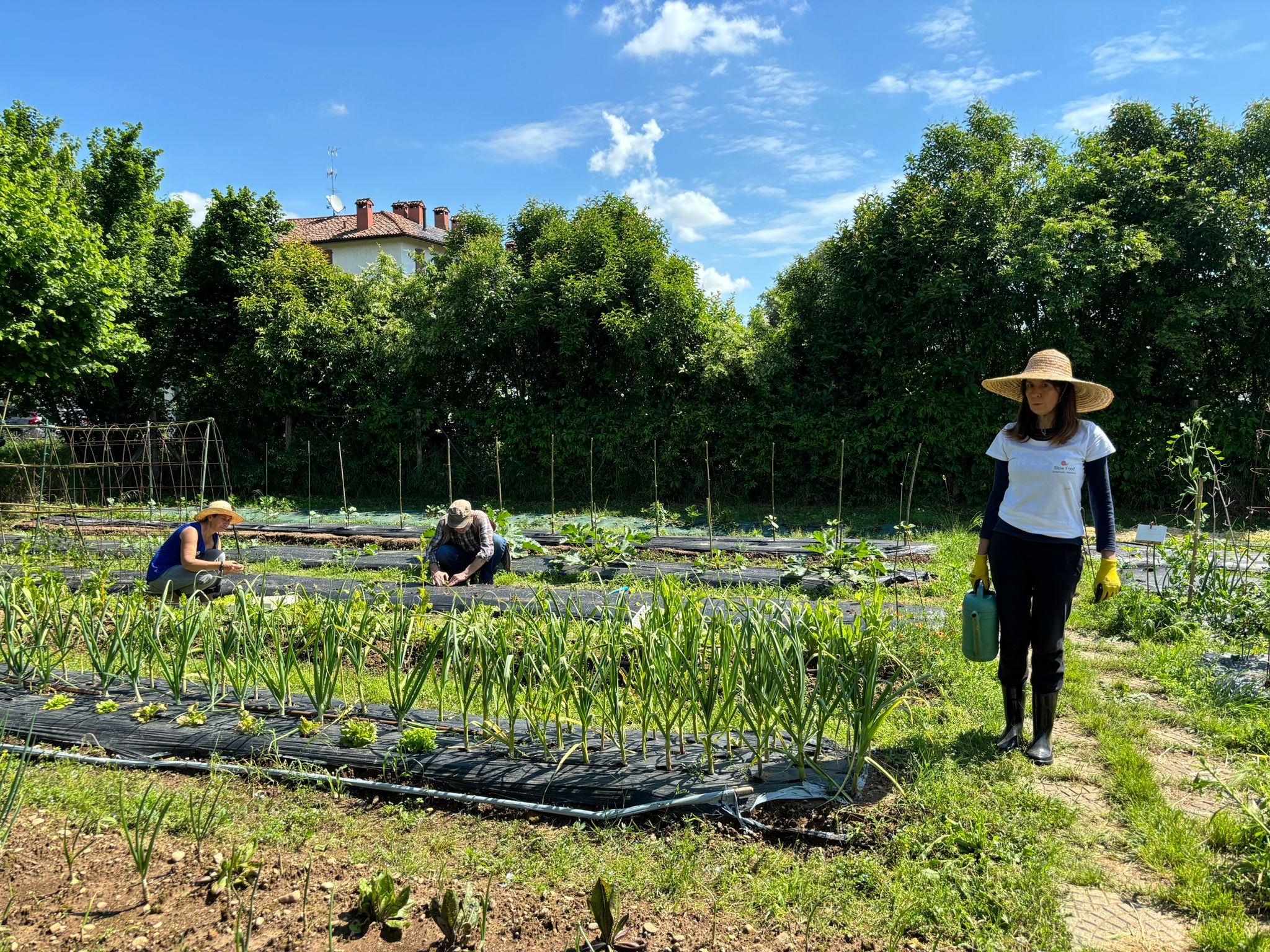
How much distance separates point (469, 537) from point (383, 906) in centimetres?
436

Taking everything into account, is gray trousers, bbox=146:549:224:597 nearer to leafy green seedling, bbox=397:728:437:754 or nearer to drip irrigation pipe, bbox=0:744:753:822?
drip irrigation pipe, bbox=0:744:753:822

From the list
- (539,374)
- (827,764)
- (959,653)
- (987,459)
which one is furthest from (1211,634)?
(539,374)

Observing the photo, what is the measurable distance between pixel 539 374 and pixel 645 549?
5.72 meters

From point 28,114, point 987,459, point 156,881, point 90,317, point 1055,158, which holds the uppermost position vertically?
point 28,114

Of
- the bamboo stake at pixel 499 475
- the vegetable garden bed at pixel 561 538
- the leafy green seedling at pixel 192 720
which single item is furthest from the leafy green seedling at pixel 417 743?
the bamboo stake at pixel 499 475

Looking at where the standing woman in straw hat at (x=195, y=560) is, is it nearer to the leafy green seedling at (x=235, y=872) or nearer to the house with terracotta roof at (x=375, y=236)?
the leafy green seedling at (x=235, y=872)

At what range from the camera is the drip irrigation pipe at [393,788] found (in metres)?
2.49

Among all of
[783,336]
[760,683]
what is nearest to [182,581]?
[760,683]

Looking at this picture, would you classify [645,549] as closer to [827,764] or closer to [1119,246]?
[827,764]

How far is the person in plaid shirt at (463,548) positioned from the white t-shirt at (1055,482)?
13.2 ft

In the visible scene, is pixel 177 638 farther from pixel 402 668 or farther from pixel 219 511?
pixel 219 511

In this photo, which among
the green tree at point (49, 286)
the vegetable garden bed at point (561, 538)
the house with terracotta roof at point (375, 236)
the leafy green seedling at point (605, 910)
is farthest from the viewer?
the house with terracotta roof at point (375, 236)

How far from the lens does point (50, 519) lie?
1119cm

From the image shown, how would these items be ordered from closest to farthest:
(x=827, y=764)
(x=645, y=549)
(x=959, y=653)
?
1. (x=827, y=764)
2. (x=959, y=653)
3. (x=645, y=549)
